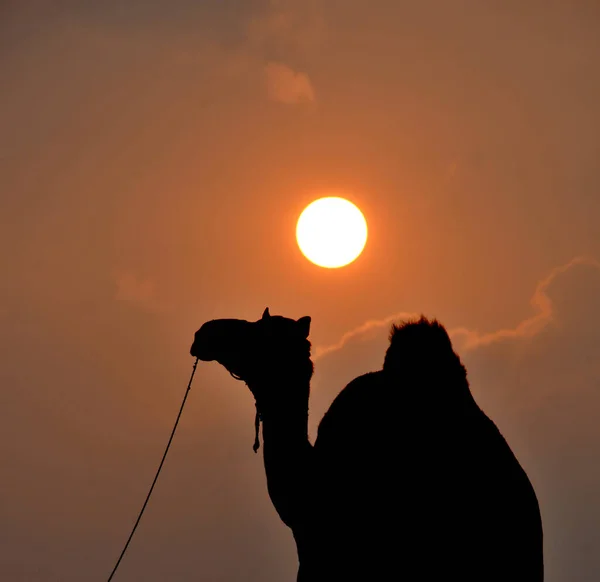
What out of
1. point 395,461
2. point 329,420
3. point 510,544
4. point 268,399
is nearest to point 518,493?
point 510,544

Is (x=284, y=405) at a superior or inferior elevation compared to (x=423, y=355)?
inferior

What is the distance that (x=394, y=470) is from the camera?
235 inches

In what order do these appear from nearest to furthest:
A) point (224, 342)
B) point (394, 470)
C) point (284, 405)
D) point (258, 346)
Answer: point (394, 470) < point (284, 405) < point (258, 346) < point (224, 342)

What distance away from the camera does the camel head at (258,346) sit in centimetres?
662

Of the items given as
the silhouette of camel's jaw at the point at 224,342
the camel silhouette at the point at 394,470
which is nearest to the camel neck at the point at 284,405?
the camel silhouette at the point at 394,470

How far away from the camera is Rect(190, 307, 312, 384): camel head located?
6.62 meters

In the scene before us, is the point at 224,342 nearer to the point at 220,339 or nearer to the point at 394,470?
the point at 220,339

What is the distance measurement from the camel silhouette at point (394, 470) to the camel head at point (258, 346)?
0.04 ft

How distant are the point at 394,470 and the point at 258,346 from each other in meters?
1.46

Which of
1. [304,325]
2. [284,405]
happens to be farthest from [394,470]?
[304,325]

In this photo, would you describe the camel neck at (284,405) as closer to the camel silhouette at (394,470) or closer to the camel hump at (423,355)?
the camel silhouette at (394,470)

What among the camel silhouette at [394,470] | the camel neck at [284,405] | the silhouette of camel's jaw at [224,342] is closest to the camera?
the camel silhouette at [394,470]

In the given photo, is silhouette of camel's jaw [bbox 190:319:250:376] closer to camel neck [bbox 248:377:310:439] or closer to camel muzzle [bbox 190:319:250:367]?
camel muzzle [bbox 190:319:250:367]

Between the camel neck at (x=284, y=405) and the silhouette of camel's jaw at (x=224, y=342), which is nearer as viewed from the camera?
the camel neck at (x=284, y=405)
